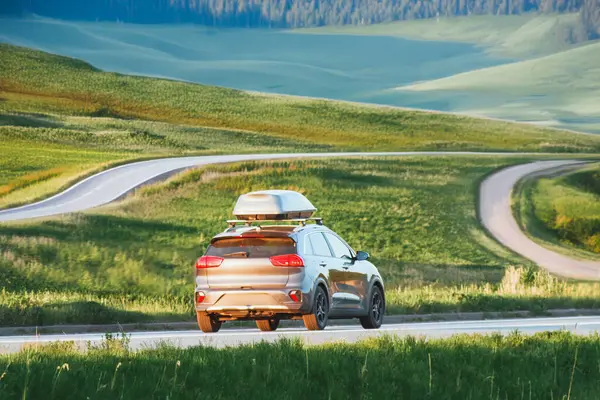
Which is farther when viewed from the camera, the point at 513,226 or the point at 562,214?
the point at 562,214

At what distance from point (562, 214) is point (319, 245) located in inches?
1806

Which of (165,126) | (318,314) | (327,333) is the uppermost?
(318,314)

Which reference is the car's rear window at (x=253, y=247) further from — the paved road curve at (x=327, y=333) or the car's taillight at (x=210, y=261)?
the paved road curve at (x=327, y=333)

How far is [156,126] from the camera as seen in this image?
365ft

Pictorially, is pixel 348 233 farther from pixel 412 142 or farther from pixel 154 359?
pixel 412 142

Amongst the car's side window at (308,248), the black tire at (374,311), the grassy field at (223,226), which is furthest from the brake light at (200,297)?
the grassy field at (223,226)

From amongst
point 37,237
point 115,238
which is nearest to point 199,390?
point 37,237

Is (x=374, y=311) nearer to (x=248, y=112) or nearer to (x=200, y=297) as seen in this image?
(x=200, y=297)

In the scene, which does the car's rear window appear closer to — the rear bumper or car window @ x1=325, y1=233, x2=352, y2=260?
the rear bumper

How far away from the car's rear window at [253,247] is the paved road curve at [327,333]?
3.96 feet

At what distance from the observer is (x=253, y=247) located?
20.5 m

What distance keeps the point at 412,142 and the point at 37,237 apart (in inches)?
2980

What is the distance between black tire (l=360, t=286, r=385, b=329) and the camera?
2268 cm

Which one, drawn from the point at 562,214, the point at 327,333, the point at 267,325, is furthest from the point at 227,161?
the point at 327,333
